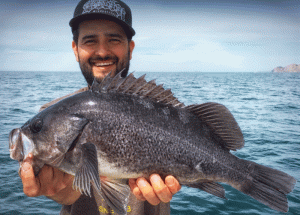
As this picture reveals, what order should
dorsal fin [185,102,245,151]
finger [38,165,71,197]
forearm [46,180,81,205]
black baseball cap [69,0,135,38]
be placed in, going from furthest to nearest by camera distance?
1. black baseball cap [69,0,135,38]
2. forearm [46,180,81,205]
3. dorsal fin [185,102,245,151]
4. finger [38,165,71,197]

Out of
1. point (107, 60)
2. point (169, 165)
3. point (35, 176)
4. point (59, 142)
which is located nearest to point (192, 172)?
point (169, 165)

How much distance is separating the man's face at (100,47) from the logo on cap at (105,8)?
149 millimetres

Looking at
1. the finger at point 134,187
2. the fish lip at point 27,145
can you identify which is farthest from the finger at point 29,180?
the finger at point 134,187

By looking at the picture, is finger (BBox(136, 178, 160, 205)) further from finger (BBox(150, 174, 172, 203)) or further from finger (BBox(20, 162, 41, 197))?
finger (BBox(20, 162, 41, 197))

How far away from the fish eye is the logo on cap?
1651 mm

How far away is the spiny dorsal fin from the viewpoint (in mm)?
2414

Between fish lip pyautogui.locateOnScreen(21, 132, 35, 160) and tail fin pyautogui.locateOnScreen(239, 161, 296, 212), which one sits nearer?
fish lip pyautogui.locateOnScreen(21, 132, 35, 160)

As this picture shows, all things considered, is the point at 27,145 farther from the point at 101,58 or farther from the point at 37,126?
the point at 101,58

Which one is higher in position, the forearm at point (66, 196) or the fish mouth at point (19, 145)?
the fish mouth at point (19, 145)

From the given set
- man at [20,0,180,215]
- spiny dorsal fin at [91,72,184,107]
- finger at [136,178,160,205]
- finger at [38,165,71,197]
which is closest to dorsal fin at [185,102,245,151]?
spiny dorsal fin at [91,72,184,107]

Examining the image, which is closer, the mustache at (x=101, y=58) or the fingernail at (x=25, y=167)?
the fingernail at (x=25, y=167)

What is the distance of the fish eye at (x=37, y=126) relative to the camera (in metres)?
2.31

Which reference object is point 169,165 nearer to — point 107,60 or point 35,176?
point 35,176

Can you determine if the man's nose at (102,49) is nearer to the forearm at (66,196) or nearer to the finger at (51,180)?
the finger at (51,180)
